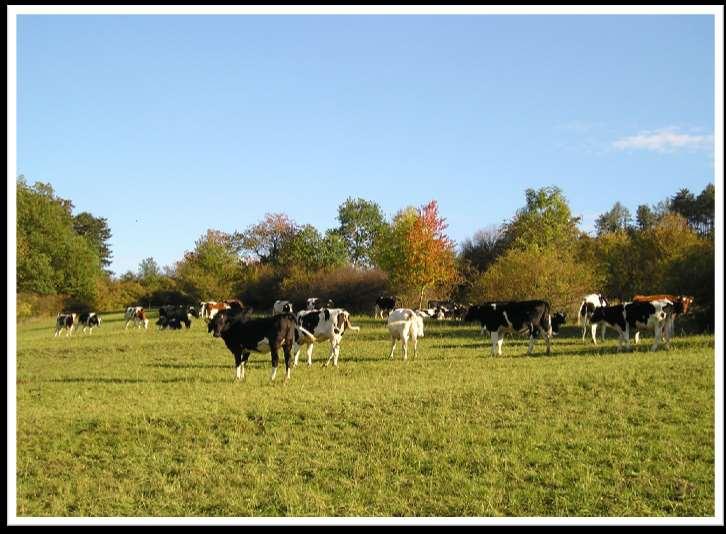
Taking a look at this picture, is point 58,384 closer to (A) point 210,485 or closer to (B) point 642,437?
(A) point 210,485

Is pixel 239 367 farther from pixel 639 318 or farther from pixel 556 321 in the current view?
pixel 556 321

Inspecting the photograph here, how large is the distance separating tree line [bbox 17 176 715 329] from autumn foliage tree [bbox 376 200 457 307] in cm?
9

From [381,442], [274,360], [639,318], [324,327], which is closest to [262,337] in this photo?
[274,360]

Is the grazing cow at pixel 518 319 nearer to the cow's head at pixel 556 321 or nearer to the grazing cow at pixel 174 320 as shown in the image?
the cow's head at pixel 556 321

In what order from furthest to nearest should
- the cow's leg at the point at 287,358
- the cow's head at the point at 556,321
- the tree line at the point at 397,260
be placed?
the tree line at the point at 397,260
the cow's head at the point at 556,321
the cow's leg at the point at 287,358

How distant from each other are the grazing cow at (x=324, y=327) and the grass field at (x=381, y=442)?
1.42m

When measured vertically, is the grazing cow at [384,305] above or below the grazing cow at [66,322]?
above

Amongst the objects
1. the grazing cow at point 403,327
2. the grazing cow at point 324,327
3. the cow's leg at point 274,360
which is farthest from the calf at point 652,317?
the cow's leg at point 274,360

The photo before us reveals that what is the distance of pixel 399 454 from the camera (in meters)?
9.66

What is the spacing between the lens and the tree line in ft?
111

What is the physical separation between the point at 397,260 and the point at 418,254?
5.74ft

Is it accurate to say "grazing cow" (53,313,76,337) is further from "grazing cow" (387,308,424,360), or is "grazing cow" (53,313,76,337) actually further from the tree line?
"grazing cow" (387,308,424,360)

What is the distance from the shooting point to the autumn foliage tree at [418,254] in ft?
148

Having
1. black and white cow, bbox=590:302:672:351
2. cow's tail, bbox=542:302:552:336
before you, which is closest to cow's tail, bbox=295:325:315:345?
cow's tail, bbox=542:302:552:336
